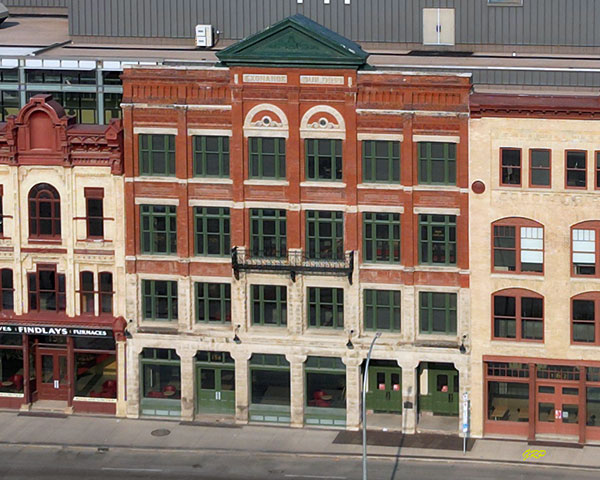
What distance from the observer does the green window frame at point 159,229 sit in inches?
3489

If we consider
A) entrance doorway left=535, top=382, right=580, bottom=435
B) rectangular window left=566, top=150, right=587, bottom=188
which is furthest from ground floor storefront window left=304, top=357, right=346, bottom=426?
rectangular window left=566, top=150, right=587, bottom=188

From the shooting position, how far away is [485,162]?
85.2 m

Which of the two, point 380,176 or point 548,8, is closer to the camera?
point 380,176

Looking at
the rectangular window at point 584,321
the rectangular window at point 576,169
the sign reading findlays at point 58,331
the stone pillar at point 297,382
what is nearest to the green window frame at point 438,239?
the rectangular window at point 576,169

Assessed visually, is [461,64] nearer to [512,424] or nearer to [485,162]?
[485,162]

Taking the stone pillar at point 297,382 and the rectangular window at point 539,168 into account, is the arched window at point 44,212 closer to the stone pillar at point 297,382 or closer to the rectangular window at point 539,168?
the stone pillar at point 297,382

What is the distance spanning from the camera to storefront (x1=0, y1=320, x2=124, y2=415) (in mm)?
90312

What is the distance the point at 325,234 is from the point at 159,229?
A: 8.15 meters

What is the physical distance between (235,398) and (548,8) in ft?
90.0

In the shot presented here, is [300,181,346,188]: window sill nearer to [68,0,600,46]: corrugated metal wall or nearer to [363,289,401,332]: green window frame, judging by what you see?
[363,289,401,332]: green window frame

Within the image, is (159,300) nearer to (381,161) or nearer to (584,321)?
(381,161)

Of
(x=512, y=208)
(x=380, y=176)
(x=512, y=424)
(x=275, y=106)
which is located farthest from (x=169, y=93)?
(x=512, y=424)

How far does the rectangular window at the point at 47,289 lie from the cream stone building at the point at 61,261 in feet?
0.16

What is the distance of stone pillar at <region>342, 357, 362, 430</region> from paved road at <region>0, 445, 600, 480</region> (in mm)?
4030
